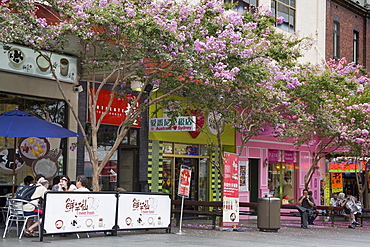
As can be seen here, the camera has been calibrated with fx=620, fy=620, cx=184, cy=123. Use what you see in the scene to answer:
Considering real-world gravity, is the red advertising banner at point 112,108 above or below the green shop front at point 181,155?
above

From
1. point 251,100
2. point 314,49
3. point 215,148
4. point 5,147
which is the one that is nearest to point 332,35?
point 314,49

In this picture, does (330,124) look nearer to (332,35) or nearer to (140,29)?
(140,29)

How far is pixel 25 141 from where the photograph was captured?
58.4 ft

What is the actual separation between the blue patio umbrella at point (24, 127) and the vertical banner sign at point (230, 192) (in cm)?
482

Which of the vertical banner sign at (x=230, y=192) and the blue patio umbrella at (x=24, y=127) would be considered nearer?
the blue patio umbrella at (x=24, y=127)

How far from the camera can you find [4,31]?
13.1 m

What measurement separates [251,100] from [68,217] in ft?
22.2

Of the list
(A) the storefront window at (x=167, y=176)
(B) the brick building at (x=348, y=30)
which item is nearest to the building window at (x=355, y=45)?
(B) the brick building at (x=348, y=30)

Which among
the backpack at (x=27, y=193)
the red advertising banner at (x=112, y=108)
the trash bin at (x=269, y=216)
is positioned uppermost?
the red advertising banner at (x=112, y=108)

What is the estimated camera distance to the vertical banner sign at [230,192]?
17.6 metres

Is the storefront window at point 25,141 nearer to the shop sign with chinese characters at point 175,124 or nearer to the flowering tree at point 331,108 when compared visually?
the shop sign with chinese characters at point 175,124

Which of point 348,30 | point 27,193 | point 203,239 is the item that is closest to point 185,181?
point 203,239

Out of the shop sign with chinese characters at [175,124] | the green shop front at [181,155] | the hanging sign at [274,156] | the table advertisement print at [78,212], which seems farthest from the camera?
the hanging sign at [274,156]

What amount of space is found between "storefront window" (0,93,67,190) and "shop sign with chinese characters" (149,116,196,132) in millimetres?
3445
